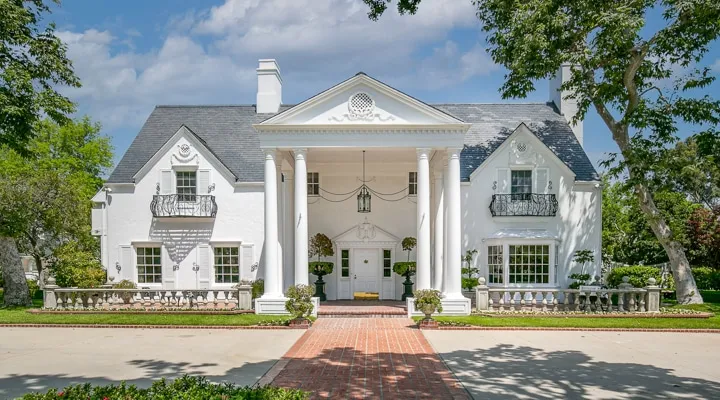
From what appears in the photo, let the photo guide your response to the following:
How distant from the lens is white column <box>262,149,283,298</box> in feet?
61.1

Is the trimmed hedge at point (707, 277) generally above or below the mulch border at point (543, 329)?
below

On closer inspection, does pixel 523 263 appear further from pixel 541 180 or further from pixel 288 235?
pixel 288 235

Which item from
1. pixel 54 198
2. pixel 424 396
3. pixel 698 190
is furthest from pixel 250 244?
pixel 698 190

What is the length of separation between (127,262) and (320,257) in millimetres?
8349

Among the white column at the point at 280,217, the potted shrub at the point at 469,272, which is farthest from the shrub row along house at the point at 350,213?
the white column at the point at 280,217

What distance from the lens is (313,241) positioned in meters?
23.1

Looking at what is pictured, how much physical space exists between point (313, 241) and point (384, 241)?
9.90 ft

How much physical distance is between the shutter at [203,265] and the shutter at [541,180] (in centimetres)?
1430

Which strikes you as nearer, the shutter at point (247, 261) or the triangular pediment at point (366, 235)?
the triangular pediment at point (366, 235)

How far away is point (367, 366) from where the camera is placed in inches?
416

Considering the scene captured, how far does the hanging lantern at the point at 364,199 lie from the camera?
2200cm

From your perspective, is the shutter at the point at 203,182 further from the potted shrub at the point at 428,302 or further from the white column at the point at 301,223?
the potted shrub at the point at 428,302

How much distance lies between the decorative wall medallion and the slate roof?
21.1 ft

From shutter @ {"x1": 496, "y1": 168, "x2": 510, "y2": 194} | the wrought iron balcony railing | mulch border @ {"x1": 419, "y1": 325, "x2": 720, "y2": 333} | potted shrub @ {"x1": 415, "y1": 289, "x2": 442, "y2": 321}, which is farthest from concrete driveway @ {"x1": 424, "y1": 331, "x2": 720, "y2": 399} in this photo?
the wrought iron balcony railing
